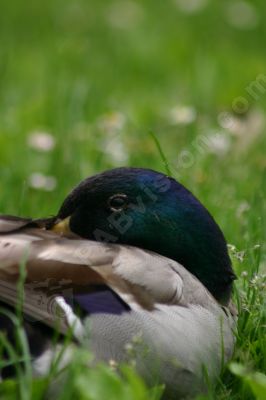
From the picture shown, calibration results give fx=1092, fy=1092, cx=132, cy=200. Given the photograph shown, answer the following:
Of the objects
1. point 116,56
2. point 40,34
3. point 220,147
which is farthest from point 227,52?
point 220,147

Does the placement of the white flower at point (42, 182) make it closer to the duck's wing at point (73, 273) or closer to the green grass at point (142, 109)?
the green grass at point (142, 109)

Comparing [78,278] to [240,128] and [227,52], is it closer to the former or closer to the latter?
[240,128]

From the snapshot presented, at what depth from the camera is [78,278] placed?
8.91 feet

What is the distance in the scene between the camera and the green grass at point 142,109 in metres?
3.35

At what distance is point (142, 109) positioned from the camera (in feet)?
19.0

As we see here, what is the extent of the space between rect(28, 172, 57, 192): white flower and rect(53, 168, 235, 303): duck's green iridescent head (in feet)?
4.19

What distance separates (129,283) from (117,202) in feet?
1.42

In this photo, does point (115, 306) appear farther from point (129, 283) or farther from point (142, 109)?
point (142, 109)

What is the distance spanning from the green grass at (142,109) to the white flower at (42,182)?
0.03m

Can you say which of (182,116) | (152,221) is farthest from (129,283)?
(182,116)

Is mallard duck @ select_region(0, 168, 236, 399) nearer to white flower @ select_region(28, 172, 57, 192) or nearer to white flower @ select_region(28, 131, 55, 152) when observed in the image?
white flower @ select_region(28, 172, 57, 192)

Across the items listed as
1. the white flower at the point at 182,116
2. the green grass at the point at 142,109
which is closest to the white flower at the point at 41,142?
the green grass at the point at 142,109

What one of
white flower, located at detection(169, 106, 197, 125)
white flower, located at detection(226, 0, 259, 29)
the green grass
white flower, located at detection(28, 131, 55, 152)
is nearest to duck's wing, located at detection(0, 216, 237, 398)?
the green grass

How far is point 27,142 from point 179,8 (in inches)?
126
